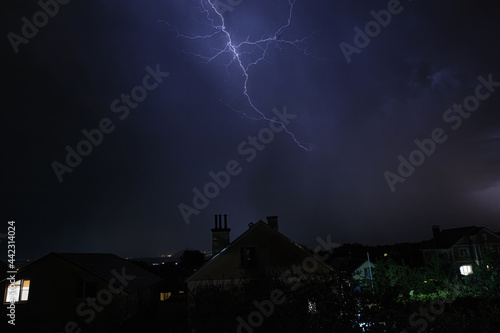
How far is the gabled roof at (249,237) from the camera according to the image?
17.3 m

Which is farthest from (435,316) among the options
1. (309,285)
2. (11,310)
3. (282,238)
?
(11,310)

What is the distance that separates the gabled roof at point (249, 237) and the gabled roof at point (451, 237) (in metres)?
34.9

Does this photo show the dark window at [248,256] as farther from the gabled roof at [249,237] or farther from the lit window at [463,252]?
the lit window at [463,252]

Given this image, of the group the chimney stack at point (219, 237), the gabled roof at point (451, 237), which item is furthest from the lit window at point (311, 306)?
the gabled roof at point (451, 237)

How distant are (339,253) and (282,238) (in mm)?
70868

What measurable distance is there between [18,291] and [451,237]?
50.6 meters

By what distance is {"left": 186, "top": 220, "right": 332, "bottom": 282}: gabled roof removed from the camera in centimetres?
1731

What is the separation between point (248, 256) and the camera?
17750mm

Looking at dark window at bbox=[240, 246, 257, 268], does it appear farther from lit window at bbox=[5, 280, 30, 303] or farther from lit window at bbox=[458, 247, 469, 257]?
lit window at bbox=[458, 247, 469, 257]

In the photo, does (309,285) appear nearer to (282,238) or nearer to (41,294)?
(282,238)

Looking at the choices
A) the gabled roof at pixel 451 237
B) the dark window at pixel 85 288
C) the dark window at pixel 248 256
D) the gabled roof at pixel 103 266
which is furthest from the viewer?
the gabled roof at pixel 451 237

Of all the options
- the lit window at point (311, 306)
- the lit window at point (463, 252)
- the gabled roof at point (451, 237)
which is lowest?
the lit window at point (311, 306)

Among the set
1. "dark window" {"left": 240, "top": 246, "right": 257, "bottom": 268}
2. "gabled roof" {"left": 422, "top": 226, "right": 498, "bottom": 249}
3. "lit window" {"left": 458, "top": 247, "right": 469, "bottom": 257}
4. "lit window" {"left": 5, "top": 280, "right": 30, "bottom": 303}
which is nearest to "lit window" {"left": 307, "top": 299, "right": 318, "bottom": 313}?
"dark window" {"left": 240, "top": 246, "right": 257, "bottom": 268}

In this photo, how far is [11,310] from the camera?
713 inches
